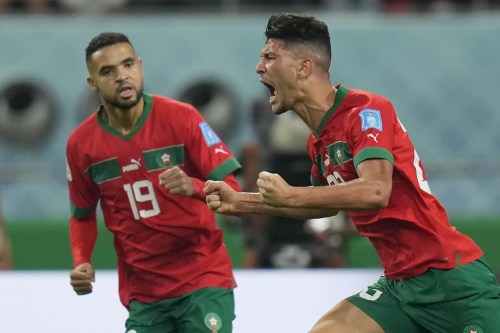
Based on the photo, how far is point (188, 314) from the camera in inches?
229

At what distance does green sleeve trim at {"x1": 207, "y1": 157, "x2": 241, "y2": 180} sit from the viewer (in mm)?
5762

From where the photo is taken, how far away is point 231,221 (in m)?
9.99

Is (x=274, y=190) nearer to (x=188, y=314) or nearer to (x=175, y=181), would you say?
(x=175, y=181)

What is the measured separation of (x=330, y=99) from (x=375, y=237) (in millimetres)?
601

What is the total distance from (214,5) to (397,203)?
23.2 ft

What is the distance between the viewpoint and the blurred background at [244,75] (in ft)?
37.4

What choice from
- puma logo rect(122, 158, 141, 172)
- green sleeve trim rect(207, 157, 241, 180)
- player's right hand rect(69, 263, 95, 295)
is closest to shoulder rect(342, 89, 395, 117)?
green sleeve trim rect(207, 157, 241, 180)

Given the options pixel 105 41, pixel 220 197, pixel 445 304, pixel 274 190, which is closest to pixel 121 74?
pixel 105 41

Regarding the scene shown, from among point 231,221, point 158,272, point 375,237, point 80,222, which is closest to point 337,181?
point 375,237

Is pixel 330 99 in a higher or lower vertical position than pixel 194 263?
higher

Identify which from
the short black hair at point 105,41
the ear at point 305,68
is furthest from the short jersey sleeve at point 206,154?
the ear at point 305,68

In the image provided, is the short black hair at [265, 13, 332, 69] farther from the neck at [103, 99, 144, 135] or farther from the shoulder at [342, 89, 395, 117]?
the neck at [103, 99, 144, 135]

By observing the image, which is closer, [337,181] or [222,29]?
[337,181]

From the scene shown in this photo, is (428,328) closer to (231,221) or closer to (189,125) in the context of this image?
(189,125)
